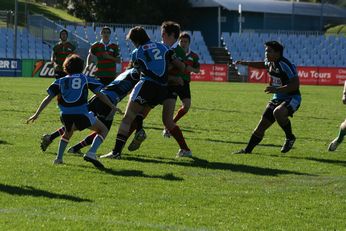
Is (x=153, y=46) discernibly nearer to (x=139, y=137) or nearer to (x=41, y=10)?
(x=139, y=137)

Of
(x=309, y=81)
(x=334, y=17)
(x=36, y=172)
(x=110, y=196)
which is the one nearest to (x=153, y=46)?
(x=36, y=172)

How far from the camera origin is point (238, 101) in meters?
26.6

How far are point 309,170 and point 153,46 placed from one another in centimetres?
268

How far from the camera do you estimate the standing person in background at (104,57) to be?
54.1ft

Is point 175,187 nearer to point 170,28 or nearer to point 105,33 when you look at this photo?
point 170,28

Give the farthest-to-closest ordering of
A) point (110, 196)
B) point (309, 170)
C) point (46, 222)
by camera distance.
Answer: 1. point (309, 170)
2. point (110, 196)
3. point (46, 222)

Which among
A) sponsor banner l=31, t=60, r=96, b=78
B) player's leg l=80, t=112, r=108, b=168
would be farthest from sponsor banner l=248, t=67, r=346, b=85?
player's leg l=80, t=112, r=108, b=168

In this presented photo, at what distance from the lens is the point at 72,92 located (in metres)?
9.80

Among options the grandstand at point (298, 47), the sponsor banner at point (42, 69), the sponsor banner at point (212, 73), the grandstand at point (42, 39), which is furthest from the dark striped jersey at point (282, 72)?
the grandstand at point (298, 47)

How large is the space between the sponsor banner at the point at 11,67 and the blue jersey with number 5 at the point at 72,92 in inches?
1333

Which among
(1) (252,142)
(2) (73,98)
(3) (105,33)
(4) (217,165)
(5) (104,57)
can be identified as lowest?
(4) (217,165)

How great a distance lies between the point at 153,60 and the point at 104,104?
3.91 feet

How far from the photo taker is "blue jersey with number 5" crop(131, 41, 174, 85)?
1048 cm

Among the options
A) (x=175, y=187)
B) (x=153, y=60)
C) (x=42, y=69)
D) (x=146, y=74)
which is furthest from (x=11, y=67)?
(x=175, y=187)
